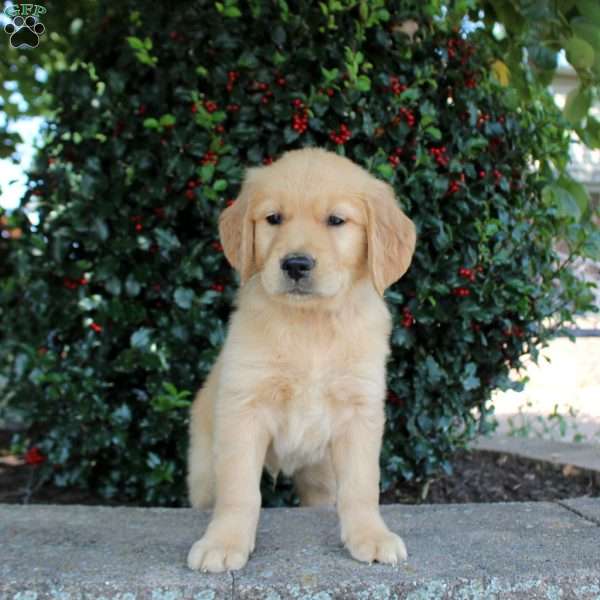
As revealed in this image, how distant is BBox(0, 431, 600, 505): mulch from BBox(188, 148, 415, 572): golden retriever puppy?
5.35 ft

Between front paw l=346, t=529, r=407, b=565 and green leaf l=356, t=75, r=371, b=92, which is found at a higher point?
green leaf l=356, t=75, r=371, b=92

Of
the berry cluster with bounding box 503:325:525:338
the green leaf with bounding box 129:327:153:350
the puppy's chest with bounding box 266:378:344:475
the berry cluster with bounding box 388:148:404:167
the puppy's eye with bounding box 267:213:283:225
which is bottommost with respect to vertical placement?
the puppy's chest with bounding box 266:378:344:475

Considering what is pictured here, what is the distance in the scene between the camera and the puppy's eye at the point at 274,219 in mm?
2654

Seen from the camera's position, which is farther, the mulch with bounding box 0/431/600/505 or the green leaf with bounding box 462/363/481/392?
the mulch with bounding box 0/431/600/505

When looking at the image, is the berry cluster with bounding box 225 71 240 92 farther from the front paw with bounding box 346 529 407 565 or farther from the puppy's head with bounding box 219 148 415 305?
the front paw with bounding box 346 529 407 565

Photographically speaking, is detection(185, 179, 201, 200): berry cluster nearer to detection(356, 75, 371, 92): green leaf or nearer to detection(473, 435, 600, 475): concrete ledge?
detection(356, 75, 371, 92): green leaf

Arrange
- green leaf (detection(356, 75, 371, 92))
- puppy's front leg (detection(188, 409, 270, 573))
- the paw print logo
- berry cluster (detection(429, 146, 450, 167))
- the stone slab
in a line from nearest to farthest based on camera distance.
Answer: puppy's front leg (detection(188, 409, 270, 573)) → the stone slab → green leaf (detection(356, 75, 371, 92)) → berry cluster (detection(429, 146, 450, 167)) → the paw print logo

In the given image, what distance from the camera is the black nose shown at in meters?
2.44

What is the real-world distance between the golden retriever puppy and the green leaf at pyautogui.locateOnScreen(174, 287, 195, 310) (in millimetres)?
732

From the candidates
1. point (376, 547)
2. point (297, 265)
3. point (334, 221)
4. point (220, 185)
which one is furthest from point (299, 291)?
point (220, 185)

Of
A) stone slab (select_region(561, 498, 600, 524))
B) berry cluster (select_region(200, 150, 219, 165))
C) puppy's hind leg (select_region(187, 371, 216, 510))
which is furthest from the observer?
berry cluster (select_region(200, 150, 219, 165))

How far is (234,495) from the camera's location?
2.41 m

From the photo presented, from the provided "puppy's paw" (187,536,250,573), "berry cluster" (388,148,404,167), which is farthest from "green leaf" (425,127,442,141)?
"puppy's paw" (187,536,250,573)

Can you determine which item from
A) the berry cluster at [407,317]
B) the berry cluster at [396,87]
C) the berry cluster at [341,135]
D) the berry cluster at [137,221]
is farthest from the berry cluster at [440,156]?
the berry cluster at [137,221]
